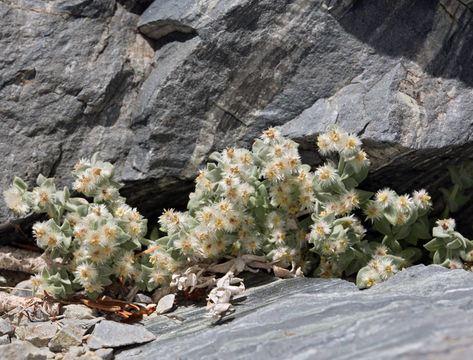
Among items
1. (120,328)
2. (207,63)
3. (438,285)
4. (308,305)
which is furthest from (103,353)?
(207,63)

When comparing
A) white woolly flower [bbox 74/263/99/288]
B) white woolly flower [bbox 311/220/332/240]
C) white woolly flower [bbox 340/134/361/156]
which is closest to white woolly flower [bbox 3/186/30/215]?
white woolly flower [bbox 74/263/99/288]

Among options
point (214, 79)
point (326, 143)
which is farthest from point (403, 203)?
point (214, 79)

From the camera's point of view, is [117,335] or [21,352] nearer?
[21,352]

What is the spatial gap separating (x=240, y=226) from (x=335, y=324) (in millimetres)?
1408

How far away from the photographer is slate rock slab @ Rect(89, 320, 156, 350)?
3.80 m

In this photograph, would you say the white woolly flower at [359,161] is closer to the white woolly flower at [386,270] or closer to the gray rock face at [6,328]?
the white woolly flower at [386,270]

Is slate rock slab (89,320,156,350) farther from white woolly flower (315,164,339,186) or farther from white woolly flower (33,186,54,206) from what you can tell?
white woolly flower (315,164,339,186)

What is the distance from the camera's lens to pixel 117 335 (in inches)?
152

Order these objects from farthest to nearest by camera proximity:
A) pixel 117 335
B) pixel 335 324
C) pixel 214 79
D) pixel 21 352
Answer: pixel 214 79 < pixel 117 335 < pixel 21 352 < pixel 335 324

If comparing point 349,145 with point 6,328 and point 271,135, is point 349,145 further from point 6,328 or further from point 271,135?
point 6,328

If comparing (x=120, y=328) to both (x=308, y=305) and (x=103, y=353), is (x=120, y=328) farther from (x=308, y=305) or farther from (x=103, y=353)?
(x=308, y=305)

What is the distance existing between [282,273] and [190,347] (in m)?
1.22

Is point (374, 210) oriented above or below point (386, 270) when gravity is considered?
above

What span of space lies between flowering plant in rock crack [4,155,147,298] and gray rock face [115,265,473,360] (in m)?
0.53
